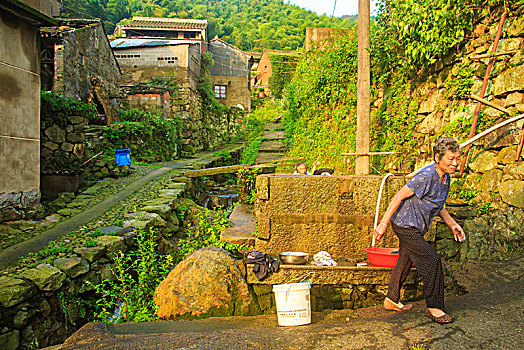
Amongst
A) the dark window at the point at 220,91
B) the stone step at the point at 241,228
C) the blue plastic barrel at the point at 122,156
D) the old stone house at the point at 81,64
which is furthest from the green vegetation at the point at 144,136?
the dark window at the point at 220,91

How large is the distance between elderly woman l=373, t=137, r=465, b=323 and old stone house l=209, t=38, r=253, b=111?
28.5 metres

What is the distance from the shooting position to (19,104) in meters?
7.32

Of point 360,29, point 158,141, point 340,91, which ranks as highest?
point 360,29

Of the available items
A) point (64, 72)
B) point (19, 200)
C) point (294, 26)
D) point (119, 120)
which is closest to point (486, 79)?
point (19, 200)

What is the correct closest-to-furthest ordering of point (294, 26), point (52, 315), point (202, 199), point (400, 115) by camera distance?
1. point (52, 315)
2. point (400, 115)
3. point (202, 199)
4. point (294, 26)

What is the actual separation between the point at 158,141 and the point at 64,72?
17.4 ft

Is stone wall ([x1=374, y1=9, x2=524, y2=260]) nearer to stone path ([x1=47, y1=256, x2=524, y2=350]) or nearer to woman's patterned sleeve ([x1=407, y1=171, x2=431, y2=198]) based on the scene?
stone path ([x1=47, y1=256, x2=524, y2=350])

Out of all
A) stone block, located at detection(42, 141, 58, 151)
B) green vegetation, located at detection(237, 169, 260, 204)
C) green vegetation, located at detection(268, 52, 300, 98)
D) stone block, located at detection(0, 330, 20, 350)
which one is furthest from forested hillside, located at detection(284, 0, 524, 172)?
green vegetation, located at detection(268, 52, 300, 98)

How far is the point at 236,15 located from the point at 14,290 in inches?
2714

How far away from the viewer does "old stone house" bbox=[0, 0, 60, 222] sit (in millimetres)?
6973

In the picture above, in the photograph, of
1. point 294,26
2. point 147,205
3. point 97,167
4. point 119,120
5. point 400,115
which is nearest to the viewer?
point 400,115

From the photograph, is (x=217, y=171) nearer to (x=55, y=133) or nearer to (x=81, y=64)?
(x=55, y=133)

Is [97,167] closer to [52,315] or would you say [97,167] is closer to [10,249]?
[10,249]

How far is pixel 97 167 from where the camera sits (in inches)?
468
